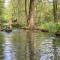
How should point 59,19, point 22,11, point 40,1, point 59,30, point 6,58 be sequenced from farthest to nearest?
point 22,11 → point 40,1 → point 59,19 → point 59,30 → point 6,58

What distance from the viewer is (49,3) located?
4088 cm

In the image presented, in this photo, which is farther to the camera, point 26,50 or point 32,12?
point 32,12

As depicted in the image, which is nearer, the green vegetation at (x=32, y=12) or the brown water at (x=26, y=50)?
the brown water at (x=26, y=50)

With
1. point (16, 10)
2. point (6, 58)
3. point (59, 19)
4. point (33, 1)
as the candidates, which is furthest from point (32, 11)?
point (6, 58)

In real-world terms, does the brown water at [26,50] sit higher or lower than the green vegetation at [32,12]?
lower

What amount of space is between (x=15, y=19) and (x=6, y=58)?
126 feet

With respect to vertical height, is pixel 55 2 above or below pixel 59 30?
above

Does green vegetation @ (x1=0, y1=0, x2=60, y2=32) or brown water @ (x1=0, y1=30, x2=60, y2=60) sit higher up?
green vegetation @ (x1=0, y1=0, x2=60, y2=32)

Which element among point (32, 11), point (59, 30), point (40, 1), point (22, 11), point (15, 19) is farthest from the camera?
point (15, 19)

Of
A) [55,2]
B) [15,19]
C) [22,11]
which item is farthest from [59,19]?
[15,19]

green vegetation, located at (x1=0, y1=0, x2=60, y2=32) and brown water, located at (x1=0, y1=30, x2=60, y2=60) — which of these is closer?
brown water, located at (x1=0, y1=30, x2=60, y2=60)

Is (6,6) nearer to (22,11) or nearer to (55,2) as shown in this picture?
(22,11)

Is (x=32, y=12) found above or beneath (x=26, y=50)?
above

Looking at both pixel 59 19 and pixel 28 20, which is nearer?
pixel 59 19
